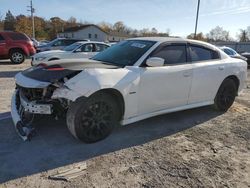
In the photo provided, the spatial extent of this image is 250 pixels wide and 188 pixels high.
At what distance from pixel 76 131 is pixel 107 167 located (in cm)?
76

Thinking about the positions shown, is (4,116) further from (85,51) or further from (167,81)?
(85,51)

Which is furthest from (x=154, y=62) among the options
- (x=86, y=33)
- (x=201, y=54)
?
(x=86, y=33)

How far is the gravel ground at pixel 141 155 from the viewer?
3271 mm

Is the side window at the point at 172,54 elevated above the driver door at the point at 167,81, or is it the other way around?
the side window at the point at 172,54

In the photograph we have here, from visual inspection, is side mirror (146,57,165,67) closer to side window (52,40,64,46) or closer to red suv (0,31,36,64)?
red suv (0,31,36,64)

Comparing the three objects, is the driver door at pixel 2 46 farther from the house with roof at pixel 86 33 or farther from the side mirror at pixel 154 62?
the house with roof at pixel 86 33

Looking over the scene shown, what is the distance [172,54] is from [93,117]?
198 centimetres

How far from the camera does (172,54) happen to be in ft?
16.8

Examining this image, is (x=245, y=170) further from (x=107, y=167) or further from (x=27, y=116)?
(x=27, y=116)

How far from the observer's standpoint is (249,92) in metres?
9.03

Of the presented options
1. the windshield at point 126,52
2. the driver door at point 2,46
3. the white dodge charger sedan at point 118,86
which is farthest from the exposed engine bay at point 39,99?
the driver door at point 2,46

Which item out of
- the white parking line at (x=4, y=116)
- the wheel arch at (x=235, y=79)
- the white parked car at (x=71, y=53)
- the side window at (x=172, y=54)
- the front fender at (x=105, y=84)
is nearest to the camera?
the front fender at (x=105, y=84)

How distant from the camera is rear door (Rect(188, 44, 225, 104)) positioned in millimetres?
5372

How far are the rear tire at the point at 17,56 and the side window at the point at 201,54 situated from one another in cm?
1227
